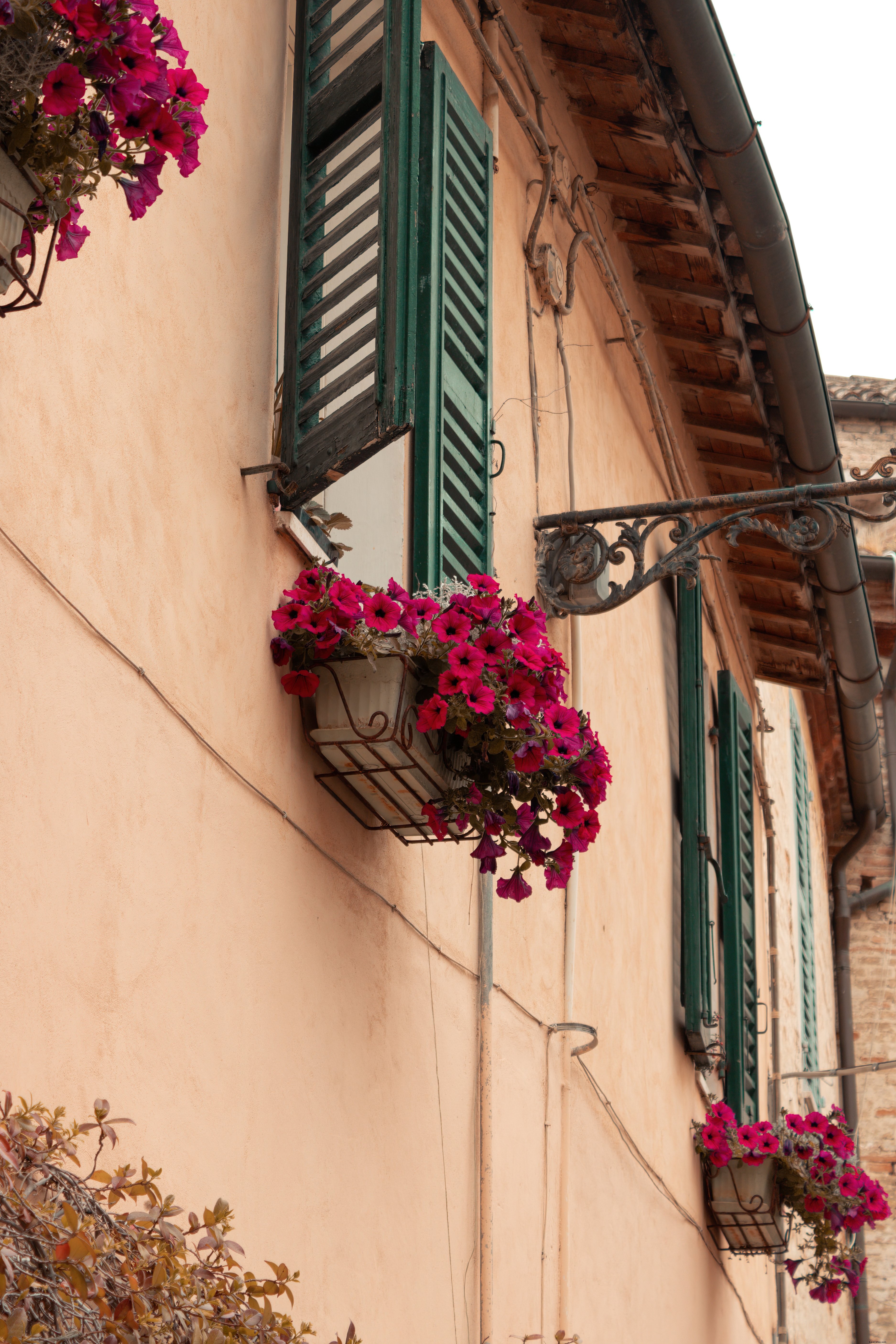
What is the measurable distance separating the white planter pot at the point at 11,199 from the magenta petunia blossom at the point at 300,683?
4.30ft

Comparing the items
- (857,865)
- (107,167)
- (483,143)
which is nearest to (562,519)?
(483,143)

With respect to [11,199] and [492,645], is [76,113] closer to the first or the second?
[11,199]

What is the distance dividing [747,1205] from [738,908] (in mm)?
1535

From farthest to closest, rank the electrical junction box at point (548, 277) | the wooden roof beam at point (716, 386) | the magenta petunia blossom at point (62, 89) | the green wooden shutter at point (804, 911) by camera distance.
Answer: the green wooden shutter at point (804, 911), the wooden roof beam at point (716, 386), the electrical junction box at point (548, 277), the magenta petunia blossom at point (62, 89)

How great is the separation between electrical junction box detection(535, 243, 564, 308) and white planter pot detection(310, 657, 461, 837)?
2744 millimetres

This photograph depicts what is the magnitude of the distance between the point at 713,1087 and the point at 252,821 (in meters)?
5.13

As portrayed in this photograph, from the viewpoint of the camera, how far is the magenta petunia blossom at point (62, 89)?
6.73 feet

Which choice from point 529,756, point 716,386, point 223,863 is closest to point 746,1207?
point 716,386

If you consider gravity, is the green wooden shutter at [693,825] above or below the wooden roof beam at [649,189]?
below

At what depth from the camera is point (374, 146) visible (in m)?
3.52

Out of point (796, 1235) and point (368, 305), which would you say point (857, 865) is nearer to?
point (796, 1235)

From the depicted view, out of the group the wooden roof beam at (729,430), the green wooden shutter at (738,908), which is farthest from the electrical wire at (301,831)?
the wooden roof beam at (729,430)

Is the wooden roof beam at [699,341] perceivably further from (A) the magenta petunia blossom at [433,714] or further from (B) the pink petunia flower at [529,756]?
(A) the magenta petunia blossom at [433,714]

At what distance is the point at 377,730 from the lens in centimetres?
332
